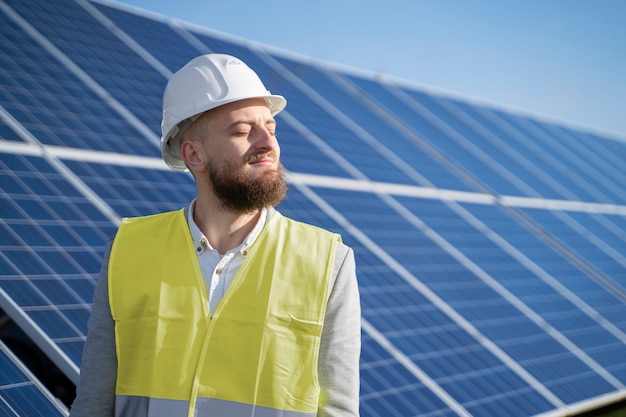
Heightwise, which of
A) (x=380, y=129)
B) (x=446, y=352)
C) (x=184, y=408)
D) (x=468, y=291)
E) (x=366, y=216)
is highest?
(x=380, y=129)

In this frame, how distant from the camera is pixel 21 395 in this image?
502 cm

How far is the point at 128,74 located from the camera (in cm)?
939

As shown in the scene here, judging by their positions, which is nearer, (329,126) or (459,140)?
(329,126)

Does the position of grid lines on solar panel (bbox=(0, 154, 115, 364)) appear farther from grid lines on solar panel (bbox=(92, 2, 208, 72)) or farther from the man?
grid lines on solar panel (bbox=(92, 2, 208, 72))

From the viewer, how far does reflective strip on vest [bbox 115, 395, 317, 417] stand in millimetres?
3270

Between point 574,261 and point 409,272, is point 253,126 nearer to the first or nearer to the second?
point 409,272

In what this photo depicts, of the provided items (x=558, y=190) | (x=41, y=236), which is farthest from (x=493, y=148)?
(x=41, y=236)

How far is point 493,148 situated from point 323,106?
442 cm

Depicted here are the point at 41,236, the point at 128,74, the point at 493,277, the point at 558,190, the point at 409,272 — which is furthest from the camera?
the point at 558,190

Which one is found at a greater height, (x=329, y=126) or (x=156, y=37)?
(x=156, y=37)

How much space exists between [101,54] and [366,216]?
119 inches

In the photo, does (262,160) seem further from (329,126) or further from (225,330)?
(329,126)

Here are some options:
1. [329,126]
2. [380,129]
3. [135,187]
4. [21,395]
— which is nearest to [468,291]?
[329,126]

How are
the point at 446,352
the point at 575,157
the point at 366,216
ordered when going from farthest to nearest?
the point at 575,157 → the point at 366,216 → the point at 446,352
